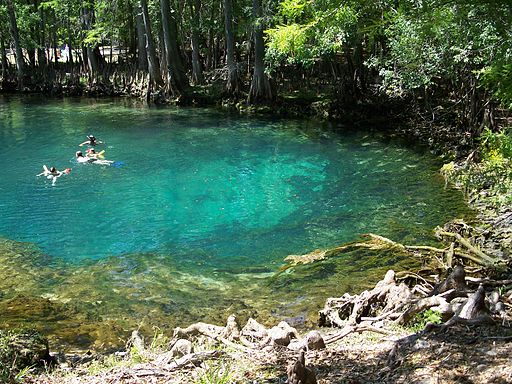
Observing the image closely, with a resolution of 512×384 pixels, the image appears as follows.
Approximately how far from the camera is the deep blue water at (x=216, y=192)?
11188 mm

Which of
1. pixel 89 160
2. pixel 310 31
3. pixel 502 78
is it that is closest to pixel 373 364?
pixel 502 78

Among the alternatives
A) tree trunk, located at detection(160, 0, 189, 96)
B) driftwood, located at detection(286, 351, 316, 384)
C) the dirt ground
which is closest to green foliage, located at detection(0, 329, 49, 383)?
the dirt ground

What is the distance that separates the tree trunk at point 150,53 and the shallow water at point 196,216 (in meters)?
8.36

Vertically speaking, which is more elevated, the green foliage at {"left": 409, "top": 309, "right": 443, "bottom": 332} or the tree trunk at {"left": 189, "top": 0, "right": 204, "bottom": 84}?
the tree trunk at {"left": 189, "top": 0, "right": 204, "bottom": 84}

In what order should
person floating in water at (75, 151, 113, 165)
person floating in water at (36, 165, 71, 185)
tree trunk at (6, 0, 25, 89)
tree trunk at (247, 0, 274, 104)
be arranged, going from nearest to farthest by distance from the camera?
person floating in water at (36, 165, 71, 185) < person floating in water at (75, 151, 113, 165) < tree trunk at (247, 0, 274, 104) < tree trunk at (6, 0, 25, 89)

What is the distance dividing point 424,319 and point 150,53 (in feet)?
91.6

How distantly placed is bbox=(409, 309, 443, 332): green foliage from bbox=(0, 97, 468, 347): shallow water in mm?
2551

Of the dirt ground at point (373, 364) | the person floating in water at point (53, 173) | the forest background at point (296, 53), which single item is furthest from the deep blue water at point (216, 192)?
the dirt ground at point (373, 364)

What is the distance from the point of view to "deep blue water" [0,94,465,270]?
36.7ft

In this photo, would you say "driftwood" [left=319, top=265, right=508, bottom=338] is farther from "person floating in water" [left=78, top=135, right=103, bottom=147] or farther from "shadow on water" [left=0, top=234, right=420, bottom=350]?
"person floating in water" [left=78, top=135, right=103, bottom=147]

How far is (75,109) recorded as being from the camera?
1163 inches

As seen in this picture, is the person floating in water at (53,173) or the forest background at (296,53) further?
the person floating in water at (53,173)

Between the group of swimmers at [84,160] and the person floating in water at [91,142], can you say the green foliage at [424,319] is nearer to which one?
the group of swimmers at [84,160]

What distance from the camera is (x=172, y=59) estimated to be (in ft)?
96.8
